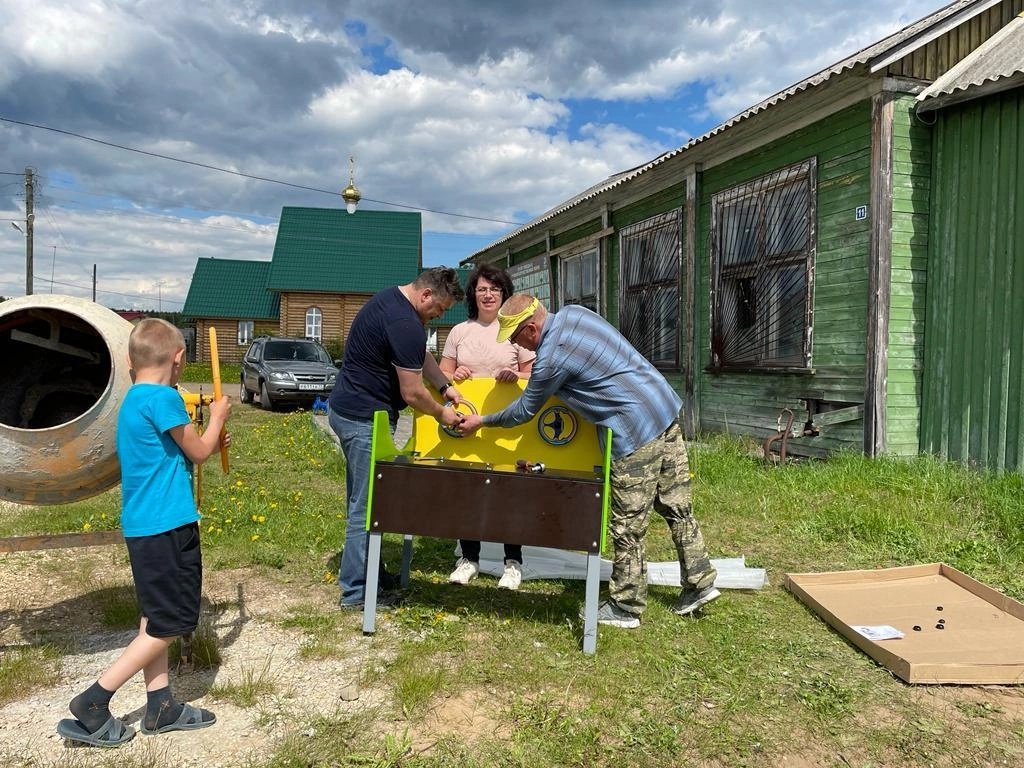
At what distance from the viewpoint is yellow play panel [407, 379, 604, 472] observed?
12.8 ft

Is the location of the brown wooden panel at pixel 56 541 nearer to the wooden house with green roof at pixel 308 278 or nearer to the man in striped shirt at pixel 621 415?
the man in striped shirt at pixel 621 415

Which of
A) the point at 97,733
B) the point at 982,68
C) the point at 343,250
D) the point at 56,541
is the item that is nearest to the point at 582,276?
the point at 982,68

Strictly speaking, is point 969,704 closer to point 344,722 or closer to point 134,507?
point 344,722

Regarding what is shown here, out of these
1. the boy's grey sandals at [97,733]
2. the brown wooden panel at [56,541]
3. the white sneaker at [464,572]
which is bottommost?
the boy's grey sandals at [97,733]

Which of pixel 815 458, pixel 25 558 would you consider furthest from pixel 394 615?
pixel 815 458

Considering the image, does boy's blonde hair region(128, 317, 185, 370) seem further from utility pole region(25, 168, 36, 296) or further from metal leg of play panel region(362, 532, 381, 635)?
utility pole region(25, 168, 36, 296)

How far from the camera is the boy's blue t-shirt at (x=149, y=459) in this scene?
2.58 metres

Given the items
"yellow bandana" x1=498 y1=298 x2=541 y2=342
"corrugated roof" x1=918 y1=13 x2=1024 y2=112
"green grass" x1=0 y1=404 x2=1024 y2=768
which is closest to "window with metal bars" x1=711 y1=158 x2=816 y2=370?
"corrugated roof" x1=918 y1=13 x2=1024 y2=112

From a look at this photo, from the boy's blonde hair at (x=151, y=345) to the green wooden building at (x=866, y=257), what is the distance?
5.66 meters

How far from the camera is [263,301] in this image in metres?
35.0

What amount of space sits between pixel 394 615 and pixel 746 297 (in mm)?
5882

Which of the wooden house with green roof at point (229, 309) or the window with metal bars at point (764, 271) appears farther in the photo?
the wooden house with green roof at point (229, 309)

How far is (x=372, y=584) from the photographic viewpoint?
346 cm

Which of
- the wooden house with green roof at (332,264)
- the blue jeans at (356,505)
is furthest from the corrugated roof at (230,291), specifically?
the blue jeans at (356,505)
